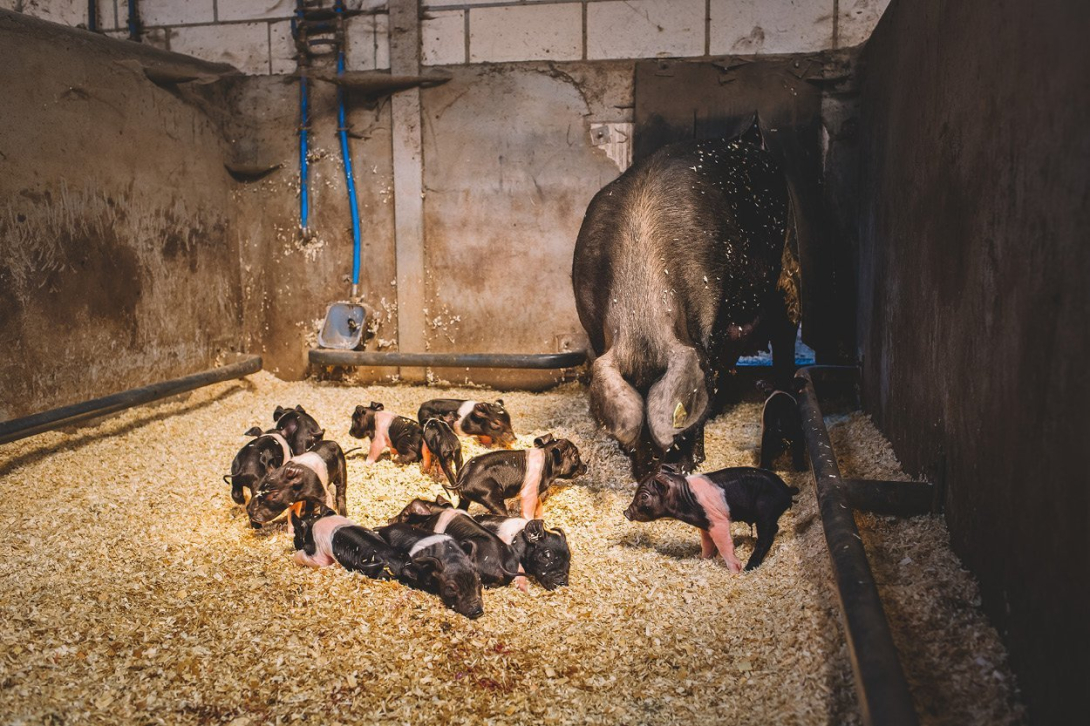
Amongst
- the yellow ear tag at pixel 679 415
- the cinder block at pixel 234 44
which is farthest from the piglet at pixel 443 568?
the cinder block at pixel 234 44

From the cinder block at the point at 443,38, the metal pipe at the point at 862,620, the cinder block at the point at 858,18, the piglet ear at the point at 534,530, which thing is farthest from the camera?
the cinder block at the point at 443,38

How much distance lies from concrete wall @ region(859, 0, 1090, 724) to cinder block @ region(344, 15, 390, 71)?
3.81 metres

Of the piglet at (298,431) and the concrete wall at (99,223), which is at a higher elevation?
the concrete wall at (99,223)

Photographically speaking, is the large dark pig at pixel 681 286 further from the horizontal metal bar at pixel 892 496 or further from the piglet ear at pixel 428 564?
the piglet ear at pixel 428 564

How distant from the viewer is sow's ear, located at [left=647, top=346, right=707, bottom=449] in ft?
8.41

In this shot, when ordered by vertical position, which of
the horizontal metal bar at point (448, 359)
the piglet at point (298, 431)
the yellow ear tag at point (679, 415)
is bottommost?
the piglet at point (298, 431)

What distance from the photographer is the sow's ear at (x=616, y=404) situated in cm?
261

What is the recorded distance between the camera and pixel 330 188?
5586mm

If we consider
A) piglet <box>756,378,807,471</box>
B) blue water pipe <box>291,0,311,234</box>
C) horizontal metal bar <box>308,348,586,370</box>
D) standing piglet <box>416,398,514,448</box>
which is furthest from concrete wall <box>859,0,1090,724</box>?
blue water pipe <box>291,0,311,234</box>

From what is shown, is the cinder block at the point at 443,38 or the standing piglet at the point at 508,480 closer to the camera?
the standing piglet at the point at 508,480

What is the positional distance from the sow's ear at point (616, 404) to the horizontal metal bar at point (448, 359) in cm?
222

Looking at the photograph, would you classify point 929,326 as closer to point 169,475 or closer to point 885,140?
point 885,140

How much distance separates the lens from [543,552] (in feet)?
7.93

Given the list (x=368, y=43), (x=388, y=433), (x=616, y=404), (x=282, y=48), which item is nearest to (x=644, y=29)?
(x=368, y=43)
